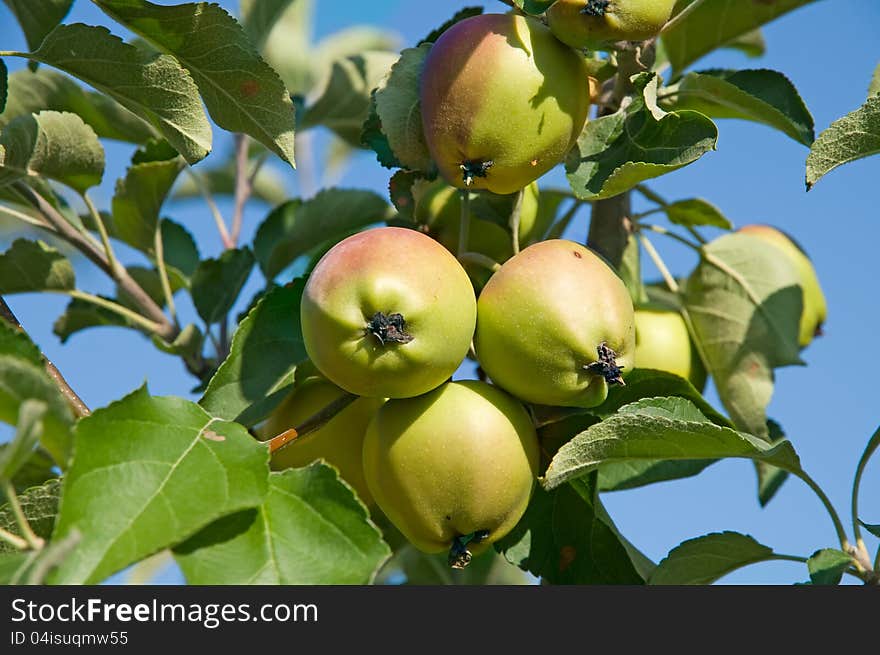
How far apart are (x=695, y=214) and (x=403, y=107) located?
0.69 meters

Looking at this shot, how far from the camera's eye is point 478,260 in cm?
146

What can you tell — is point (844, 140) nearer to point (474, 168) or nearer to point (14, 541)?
point (474, 168)

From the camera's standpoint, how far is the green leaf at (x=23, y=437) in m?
0.94

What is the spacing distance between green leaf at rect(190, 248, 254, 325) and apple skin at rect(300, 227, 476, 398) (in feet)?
2.70

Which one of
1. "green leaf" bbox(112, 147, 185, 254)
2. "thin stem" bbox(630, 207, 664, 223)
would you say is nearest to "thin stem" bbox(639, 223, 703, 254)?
"thin stem" bbox(630, 207, 664, 223)

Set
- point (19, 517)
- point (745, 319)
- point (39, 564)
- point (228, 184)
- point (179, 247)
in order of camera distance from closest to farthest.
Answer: point (39, 564), point (19, 517), point (745, 319), point (179, 247), point (228, 184)

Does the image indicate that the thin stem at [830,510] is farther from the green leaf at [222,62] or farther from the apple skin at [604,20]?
the green leaf at [222,62]

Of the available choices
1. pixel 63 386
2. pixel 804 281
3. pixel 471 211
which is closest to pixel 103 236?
pixel 63 386

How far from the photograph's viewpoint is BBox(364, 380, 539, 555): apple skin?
1.27m

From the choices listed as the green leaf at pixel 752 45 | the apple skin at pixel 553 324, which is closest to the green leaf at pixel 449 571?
the apple skin at pixel 553 324

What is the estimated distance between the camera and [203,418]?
1.26 m

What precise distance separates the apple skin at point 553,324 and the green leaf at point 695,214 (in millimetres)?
599

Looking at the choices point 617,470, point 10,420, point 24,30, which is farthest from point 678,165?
point 24,30

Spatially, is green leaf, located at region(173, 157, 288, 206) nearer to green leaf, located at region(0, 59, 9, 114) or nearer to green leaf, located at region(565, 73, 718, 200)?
green leaf, located at region(0, 59, 9, 114)
